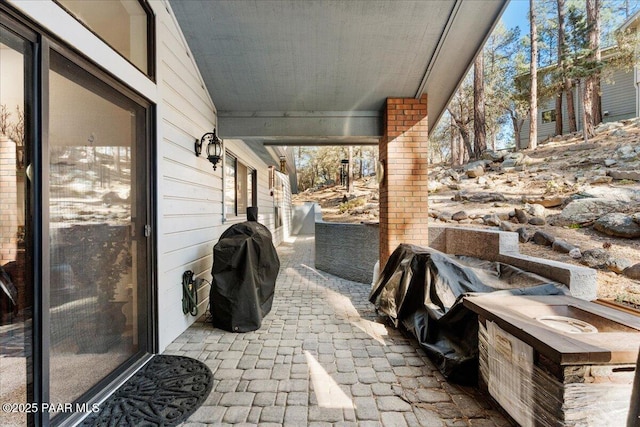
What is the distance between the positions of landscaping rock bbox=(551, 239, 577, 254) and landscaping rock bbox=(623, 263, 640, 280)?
62cm

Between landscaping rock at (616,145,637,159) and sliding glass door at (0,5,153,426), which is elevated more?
landscaping rock at (616,145,637,159)

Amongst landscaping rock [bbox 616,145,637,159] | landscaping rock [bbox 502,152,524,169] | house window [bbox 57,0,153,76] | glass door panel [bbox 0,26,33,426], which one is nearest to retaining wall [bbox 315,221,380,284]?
house window [bbox 57,0,153,76]

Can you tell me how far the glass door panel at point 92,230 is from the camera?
66.1 inches

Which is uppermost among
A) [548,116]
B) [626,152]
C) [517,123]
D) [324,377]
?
[548,116]

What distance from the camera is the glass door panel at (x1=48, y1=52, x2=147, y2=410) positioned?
5.50 feet

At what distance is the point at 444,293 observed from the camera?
8.72 feet

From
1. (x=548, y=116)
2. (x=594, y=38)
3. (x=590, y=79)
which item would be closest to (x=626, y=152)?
→ (x=590, y=79)

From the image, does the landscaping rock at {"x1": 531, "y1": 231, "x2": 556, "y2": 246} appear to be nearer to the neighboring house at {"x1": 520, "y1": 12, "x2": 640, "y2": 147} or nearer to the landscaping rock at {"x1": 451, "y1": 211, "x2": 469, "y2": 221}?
the landscaping rock at {"x1": 451, "y1": 211, "x2": 469, "y2": 221}

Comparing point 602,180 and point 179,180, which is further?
point 602,180

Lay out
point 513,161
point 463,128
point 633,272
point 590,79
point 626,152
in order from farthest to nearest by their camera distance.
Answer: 1. point 463,128
2. point 590,79
3. point 513,161
4. point 626,152
5. point 633,272

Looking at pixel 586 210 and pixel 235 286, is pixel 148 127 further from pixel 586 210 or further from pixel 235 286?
pixel 586 210

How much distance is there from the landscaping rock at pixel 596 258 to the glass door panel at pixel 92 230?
4898mm

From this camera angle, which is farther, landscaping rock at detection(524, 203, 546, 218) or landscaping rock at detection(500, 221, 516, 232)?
landscaping rock at detection(524, 203, 546, 218)

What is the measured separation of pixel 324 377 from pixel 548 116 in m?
19.9
